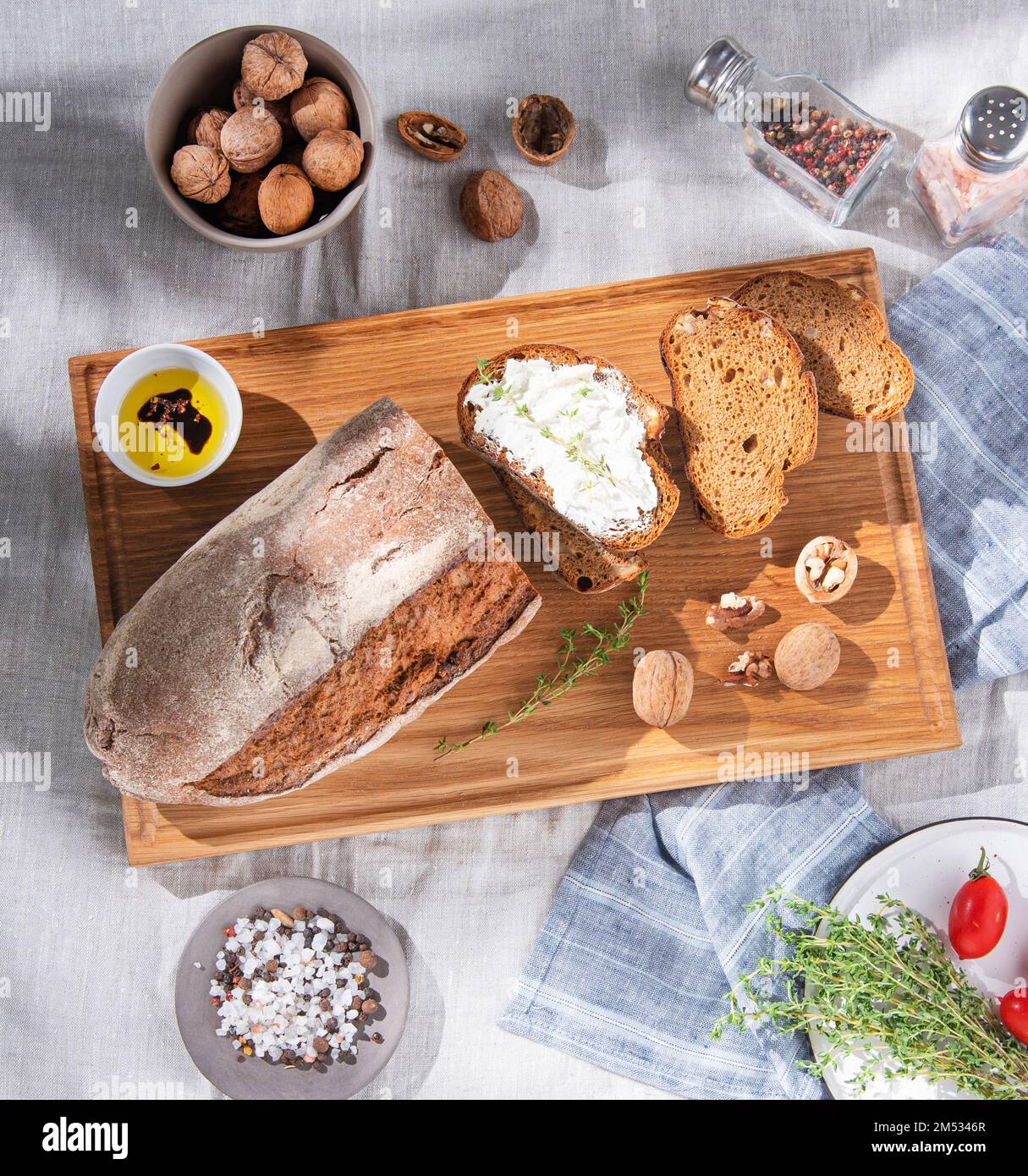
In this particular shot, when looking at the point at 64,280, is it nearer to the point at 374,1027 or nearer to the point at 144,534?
the point at 144,534

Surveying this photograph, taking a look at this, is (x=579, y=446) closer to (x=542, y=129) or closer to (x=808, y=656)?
(x=808, y=656)

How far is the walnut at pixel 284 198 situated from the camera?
248cm

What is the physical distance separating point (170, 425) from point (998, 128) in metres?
2.37

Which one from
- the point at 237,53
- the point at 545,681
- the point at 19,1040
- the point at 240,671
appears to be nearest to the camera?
the point at 240,671

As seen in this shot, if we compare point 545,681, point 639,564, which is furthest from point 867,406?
point 545,681

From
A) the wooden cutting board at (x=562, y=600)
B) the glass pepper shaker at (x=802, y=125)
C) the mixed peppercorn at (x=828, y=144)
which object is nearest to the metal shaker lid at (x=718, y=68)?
the glass pepper shaker at (x=802, y=125)

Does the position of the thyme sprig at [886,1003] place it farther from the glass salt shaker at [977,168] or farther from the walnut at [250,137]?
the walnut at [250,137]

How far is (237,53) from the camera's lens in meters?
2.53

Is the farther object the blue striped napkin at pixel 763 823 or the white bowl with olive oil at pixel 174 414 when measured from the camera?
the blue striped napkin at pixel 763 823

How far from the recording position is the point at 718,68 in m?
2.83

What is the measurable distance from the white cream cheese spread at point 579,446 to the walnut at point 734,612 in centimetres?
41

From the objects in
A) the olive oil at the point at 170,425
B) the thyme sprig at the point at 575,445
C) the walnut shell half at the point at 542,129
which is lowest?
the olive oil at the point at 170,425

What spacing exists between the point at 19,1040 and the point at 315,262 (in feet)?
8.07

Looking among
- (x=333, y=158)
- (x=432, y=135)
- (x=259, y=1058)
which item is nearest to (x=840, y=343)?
(x=432, y=135)
